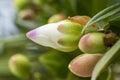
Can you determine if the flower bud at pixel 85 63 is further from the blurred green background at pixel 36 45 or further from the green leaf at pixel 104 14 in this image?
the blurred green background at pixel 36 45

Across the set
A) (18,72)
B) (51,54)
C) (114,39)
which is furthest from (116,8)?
(18,72)

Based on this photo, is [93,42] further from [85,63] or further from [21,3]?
[21,3]

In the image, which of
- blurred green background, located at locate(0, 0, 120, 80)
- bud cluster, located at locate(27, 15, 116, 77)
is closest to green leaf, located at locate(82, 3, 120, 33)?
bud cluster, located at locate(27, 15, 116, 77)

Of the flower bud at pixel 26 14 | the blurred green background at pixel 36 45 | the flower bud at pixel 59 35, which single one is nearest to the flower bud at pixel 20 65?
the blurred green background at pixel 36 45

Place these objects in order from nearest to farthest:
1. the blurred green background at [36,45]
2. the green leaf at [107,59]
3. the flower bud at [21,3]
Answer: the green leaf at [107,59], the blurred green background at [36,45], the flower bud at [21,3]

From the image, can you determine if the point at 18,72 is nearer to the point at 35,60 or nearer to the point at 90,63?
the point at 35,60

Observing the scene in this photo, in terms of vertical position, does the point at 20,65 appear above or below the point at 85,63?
below

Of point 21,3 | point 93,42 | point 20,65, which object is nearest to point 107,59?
point 93,42
